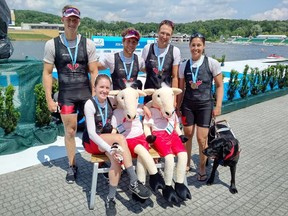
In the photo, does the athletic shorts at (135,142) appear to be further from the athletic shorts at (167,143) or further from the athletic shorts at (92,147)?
the athletic shorts at (92,147)

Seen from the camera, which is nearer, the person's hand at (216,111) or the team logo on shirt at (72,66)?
the team logo on shirt at (72,66)

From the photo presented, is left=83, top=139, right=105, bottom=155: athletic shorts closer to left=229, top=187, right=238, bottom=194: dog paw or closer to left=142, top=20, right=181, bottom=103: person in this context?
left=142, top=20, right=181, bottom=103: person

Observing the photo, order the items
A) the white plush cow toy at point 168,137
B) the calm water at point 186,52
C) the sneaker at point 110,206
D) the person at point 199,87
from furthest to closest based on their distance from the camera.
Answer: the calm water at point 186,52
the person at point 199,87
the white plush cow toy at point 168,137
the sneaker at point 110,206

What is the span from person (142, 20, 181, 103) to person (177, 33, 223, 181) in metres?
0.16

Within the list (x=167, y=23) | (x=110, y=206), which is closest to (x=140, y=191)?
(x=110, y=206)

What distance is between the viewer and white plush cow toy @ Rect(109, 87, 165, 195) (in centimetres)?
331

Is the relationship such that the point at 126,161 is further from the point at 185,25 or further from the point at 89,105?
the point at 185,25

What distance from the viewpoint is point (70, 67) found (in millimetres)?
3617

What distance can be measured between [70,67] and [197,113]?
6.15ft

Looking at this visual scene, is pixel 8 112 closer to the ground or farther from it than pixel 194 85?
closer to the ground

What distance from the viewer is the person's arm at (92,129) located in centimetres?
315

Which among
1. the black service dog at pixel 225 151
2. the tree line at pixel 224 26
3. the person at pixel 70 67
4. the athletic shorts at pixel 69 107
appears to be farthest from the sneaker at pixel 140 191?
the tree line at pixel 224 26

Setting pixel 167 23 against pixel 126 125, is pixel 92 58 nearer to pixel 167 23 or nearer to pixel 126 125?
pixel 126 125

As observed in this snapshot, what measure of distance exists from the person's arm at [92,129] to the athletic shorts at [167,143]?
73 centimetres
